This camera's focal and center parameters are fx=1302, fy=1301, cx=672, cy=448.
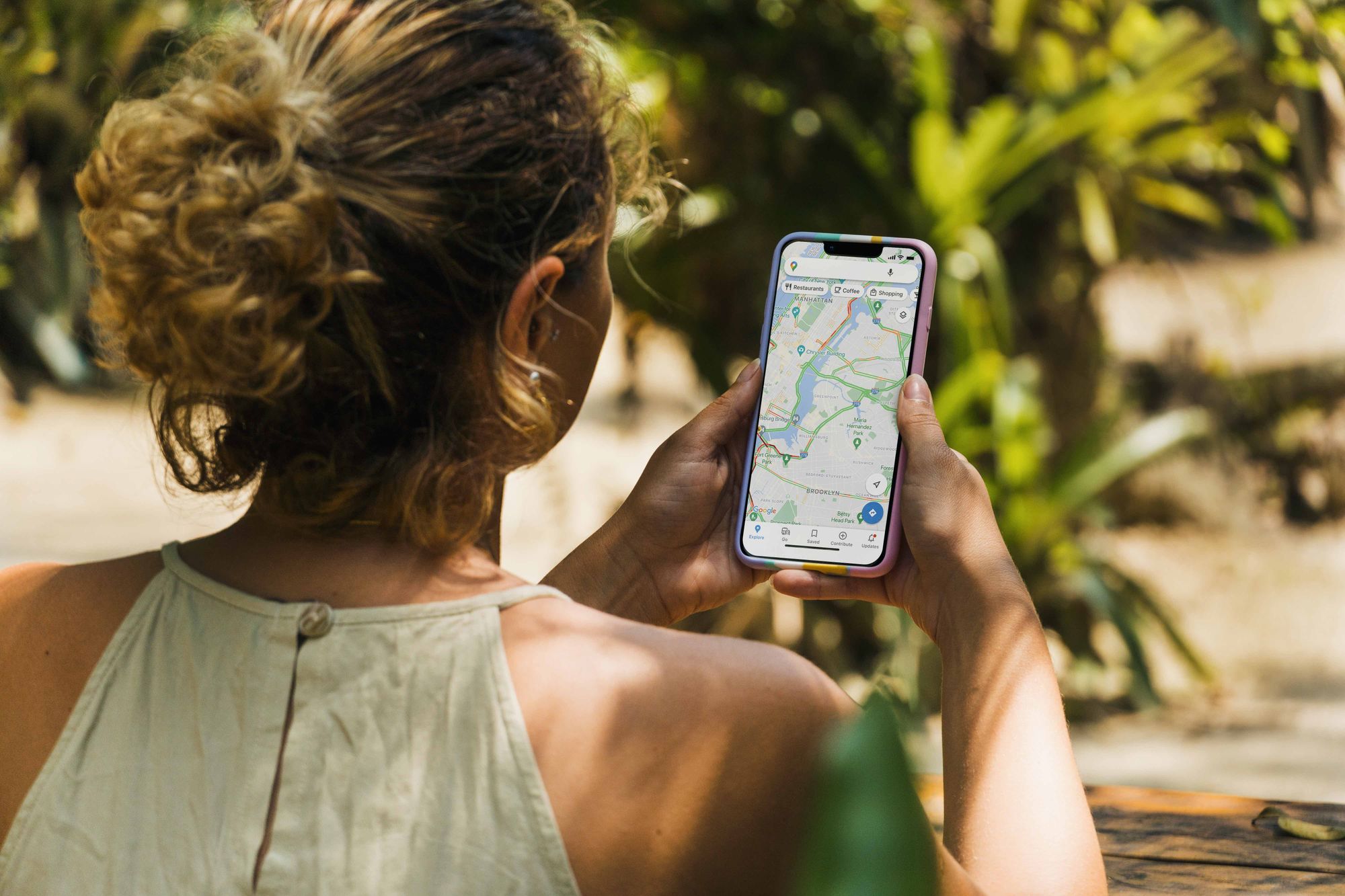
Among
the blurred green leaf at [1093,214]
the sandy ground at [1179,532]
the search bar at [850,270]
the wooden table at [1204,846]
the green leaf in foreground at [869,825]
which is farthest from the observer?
the blurred green leaf at [1093,214]

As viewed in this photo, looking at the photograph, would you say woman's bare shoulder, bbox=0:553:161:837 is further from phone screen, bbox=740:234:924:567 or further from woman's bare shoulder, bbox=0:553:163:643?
phone screen, bbox=740:234:924:567

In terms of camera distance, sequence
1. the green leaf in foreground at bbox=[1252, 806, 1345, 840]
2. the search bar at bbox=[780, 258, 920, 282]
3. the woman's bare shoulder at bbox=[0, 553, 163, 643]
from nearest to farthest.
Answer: the woman's bare shoulder at bbox=[0, 553, 163, 643]
the green leaf in foreground at bbox=[1252, 806, 1345, 840]
the search bar at bbox=[780, 258, 920, 282]

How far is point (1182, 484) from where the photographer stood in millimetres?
6430

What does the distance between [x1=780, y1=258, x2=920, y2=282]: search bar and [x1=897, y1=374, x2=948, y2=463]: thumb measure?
153 millimetres

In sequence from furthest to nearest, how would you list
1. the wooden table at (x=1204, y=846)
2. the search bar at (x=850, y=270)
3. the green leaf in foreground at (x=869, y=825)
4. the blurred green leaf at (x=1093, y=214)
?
the blurred green leaf at (x=1093, y=214)
the search bar at (x=850, y=270)
the wooden table at (x=1204, y=846)
the green leaf in foreground at (x=869, y=825)

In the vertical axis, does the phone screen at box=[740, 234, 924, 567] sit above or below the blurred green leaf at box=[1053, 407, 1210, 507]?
above

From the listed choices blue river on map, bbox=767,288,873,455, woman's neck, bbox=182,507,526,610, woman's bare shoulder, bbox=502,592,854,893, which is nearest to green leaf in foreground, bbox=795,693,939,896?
woman's bare shoulder, bbox=502,592,854,893

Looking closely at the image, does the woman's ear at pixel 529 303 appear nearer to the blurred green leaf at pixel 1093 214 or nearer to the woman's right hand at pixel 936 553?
the woman's right hand at pixel 936 553

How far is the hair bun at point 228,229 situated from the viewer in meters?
0.95

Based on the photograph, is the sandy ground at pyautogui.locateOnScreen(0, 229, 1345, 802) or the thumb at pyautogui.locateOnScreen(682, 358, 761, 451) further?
the sandy ground at pyautogui.locateOnScreen(0, 229, 1345, 802)

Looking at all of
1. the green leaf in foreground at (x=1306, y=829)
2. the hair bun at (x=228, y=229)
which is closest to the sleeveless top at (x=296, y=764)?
the hair bun at (x=228, y=229)

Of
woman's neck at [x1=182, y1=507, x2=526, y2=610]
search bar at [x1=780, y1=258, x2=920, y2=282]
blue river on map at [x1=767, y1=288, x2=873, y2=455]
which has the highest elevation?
search bar at [x1=780, y1=258, x2=920, y2=282]

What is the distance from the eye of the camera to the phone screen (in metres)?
1.56

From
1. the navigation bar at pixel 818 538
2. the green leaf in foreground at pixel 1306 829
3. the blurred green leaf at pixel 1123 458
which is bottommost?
the green leaf in foreground at pixel 1306 829
